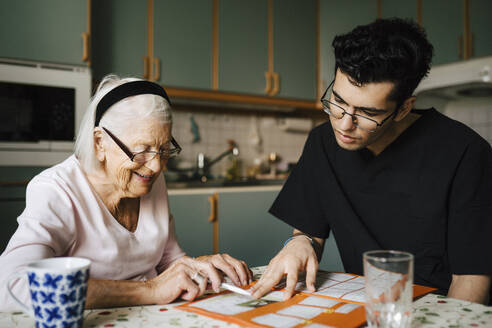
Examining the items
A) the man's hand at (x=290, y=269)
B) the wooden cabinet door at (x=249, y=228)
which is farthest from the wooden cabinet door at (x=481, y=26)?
the man's hand at (x=290, y=269)

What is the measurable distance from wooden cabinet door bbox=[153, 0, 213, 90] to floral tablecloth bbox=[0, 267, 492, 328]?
7.92 feet

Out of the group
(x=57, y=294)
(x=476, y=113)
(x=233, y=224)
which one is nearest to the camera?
(x=57, y=294)

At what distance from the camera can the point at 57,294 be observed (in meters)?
0.60

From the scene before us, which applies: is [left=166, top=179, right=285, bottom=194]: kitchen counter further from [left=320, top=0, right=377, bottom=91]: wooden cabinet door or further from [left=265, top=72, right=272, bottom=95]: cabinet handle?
[left=320, top=0, right=377, bottom=91]: wooden cabinet door

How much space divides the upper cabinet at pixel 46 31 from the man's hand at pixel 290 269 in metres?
2.04

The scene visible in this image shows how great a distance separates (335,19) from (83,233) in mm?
3259

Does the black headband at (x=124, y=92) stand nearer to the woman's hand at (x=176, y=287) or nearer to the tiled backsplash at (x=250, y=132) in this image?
the woman's hand at (x=176, y=287)

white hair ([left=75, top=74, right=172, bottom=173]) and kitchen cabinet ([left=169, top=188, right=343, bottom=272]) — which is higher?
white hair ([left=75, top=74, right=172, bottom=173])

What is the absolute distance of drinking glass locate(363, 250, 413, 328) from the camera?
62 cm

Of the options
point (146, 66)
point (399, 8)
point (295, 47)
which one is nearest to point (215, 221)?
point (146, 66)

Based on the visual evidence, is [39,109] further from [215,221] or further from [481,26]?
[481,26]

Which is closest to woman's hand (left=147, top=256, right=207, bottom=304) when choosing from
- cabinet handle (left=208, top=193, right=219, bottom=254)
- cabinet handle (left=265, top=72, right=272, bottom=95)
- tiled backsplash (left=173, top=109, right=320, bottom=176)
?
cabinet handle (left=208, top=193, right=219, bottom=254)

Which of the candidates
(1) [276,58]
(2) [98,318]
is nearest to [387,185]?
(2) [98,318]

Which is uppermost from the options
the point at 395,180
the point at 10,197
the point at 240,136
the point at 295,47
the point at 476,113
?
the point at 295,47
